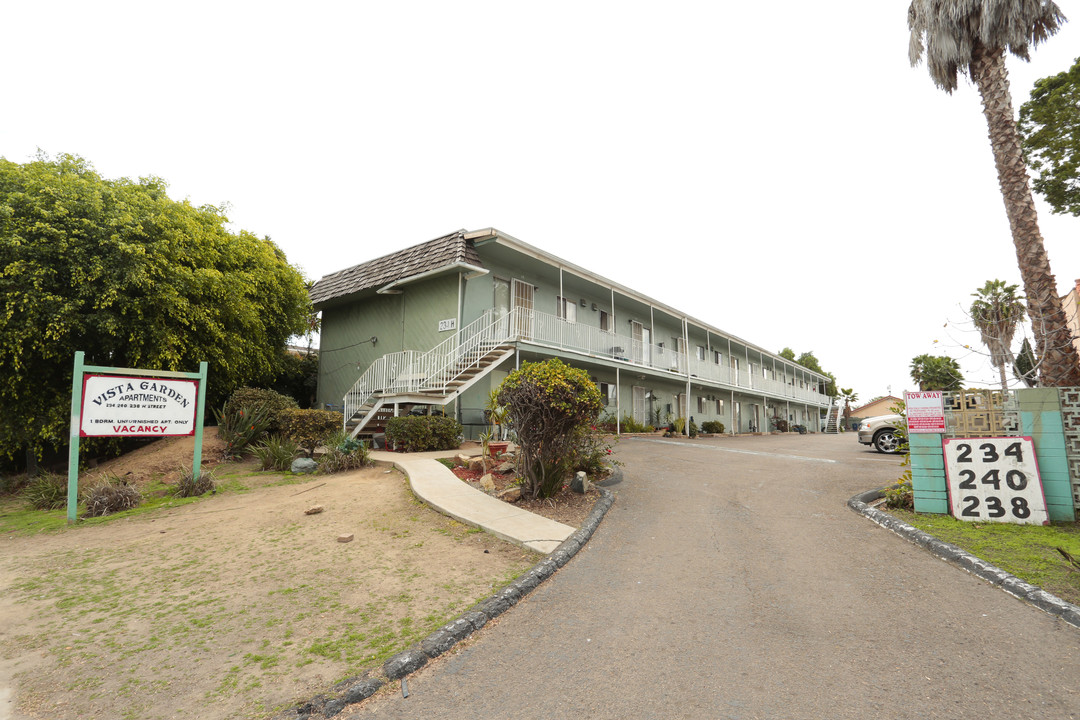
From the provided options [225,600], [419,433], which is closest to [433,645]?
[225,600]

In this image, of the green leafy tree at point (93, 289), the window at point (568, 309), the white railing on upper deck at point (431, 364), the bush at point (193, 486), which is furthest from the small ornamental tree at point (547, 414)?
the window at point (568, 309)

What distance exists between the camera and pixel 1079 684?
2945 millimetres

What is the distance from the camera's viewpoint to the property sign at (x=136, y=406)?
24.7 ft

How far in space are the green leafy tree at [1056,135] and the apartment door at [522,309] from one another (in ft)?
41.8

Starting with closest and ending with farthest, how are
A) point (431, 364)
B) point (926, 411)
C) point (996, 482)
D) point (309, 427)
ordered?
1. point (996, 482)
2. point (926, 411)
3. point (309, 427)
4. point (431, 364)

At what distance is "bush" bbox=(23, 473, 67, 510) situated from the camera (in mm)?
8273

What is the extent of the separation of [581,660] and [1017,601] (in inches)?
147

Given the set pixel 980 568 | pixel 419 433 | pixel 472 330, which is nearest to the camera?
pixel 980 568

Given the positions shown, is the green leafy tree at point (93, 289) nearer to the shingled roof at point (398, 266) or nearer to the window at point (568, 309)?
the shingled roof at point (398, 266)

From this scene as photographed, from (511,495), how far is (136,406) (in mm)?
6134

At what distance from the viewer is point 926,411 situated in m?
7.06

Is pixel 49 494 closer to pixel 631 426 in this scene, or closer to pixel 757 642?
pixel 757 642

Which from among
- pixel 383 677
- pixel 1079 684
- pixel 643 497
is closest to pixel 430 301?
pixel 643 497

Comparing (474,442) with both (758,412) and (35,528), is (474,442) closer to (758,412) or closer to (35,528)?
(35,528)
